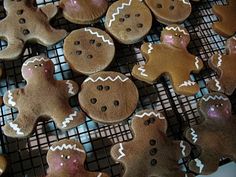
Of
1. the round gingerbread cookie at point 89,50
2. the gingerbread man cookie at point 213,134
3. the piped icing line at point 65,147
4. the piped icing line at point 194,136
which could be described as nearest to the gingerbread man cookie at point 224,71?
the gingerbread man cookie at point 213,134

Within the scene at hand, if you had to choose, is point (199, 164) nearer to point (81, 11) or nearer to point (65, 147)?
point (65, 147)

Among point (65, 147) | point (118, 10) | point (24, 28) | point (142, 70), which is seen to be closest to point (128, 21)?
point (118, 10)

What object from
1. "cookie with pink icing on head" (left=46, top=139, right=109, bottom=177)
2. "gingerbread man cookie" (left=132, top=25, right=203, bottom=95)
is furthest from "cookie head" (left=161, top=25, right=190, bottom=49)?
"cookie with pink icing on head" (left=46, top=139, right=109, bottom=177)

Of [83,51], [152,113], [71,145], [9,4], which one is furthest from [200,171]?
[9,4]

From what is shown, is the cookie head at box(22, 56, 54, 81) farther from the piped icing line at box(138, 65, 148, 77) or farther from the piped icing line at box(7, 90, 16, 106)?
the piped icing line at box(138, 65, 148, 77)

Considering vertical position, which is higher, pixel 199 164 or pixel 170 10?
pixel 170 10

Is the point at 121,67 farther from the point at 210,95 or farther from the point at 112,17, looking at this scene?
the point at 210,95

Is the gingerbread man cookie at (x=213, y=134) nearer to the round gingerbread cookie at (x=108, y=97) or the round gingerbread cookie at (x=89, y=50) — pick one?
the round gingerbread cookie at (x=108, y=97)
